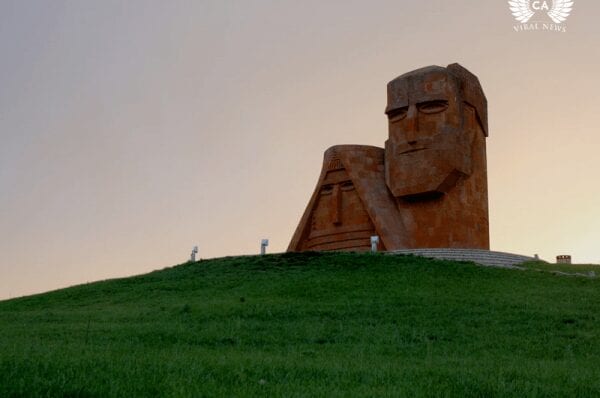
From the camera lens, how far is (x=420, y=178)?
83.4 ft

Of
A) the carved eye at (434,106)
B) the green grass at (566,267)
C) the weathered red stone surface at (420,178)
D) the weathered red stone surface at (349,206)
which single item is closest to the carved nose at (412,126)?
the weathered red stone surface at (420,178)

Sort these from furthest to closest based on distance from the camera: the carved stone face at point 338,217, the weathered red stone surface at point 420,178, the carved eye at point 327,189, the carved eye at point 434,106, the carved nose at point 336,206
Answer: the carved eye at point 327,189, the carved nose at point 336,206, the carved stone face at point 338,217, the carved eye at point 434,106, the weathered red stone surface at point 420,178

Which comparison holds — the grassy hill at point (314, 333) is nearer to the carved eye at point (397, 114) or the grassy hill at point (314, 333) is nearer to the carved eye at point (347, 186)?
the carved eye at point (347, 186)

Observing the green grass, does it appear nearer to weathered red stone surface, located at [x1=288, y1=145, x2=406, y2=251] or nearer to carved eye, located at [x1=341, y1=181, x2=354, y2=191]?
weathered red stone surface, located at [x1=288, y1=145, x2=406, y2=251]

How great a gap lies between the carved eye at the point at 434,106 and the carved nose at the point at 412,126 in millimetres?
370

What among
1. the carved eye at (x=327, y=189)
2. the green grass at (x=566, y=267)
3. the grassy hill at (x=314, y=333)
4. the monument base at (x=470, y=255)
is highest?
the carved eye at (x=327, y=189)

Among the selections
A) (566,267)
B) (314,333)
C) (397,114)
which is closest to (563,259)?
(566,267)

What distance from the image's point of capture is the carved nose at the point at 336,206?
27344 mm

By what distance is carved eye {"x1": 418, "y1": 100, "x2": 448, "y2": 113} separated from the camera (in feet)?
83.8

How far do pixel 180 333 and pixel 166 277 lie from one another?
11.6 metres

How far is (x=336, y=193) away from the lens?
27.7 metres

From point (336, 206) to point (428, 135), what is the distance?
185 inches

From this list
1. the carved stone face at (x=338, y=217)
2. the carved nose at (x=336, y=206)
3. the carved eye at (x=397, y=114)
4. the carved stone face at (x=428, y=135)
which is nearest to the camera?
the carved stone face at (x=428, y=135)

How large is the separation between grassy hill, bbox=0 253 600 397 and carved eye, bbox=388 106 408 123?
6495 millimetres
